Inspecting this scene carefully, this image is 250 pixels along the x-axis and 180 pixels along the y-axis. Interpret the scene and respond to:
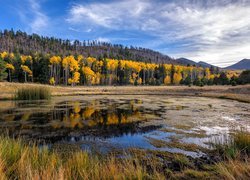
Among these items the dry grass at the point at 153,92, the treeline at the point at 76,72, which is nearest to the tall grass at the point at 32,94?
the dry grass at the point at 153,92

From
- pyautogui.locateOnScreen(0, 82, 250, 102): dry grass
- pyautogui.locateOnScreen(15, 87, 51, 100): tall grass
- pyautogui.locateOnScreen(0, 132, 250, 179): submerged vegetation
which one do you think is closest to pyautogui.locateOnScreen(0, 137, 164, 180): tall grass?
pyautogui.locateOnScreen(0, 132, 250, 179): submerged vegetation

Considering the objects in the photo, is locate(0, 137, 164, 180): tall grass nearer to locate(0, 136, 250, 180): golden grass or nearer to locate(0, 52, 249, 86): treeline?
locate(0, 136, 250, 180): golden grass

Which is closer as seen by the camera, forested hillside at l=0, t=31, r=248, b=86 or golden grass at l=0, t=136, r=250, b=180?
golden grass at l=0, t=136, r=250, b=180

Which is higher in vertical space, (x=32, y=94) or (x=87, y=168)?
(x=32, y=94)

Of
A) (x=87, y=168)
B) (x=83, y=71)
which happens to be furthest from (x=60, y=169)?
(x=83, y=71)

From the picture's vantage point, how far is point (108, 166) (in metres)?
5.45

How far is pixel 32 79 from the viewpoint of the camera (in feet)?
256

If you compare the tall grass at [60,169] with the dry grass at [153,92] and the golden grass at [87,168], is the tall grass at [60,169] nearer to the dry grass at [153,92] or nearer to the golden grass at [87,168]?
the golden grass at [87,168]

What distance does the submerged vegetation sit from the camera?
4613 mm

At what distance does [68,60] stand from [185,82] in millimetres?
56289

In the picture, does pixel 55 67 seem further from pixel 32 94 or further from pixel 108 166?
pixel 108 166

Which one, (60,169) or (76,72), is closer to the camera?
(60,169)

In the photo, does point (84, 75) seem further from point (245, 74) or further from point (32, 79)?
point (245, 74)

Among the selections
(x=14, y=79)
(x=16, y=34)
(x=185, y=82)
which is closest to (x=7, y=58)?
(x=14, y=79)
